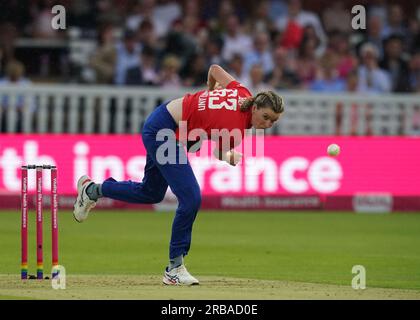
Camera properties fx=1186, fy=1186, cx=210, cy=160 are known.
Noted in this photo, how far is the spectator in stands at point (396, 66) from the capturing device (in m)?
22.4

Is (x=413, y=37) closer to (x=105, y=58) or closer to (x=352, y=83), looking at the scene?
(x=352, y=83)

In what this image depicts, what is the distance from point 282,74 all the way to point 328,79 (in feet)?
2.79

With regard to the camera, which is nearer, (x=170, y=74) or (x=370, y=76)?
(x=170, y=74)

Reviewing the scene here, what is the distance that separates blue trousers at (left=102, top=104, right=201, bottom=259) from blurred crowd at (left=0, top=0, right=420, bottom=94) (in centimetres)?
950

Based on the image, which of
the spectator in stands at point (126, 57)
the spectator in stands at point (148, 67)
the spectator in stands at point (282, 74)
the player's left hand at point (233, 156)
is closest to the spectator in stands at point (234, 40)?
the spectator in stands at point (282, 74)

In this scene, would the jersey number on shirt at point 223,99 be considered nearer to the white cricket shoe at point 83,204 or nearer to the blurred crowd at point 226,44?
the white cricket shoe at point 83,204

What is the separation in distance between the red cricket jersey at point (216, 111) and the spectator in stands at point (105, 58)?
10.6 metres

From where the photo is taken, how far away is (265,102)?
10.7 m

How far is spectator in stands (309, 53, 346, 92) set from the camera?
21797mm

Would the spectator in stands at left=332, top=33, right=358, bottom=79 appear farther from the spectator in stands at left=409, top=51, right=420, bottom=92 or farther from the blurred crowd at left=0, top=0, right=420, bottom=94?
the spectator in stands at left=409, top=51, right=420, bottom=92

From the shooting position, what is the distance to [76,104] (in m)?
20.4

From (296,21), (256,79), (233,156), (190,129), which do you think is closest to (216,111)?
(190,129)
